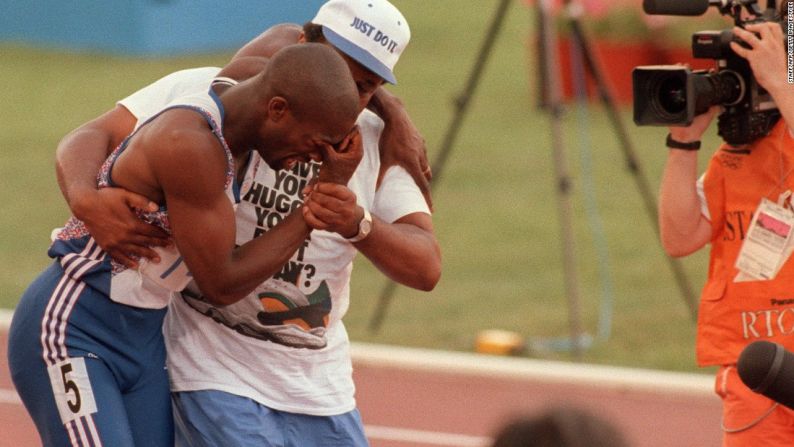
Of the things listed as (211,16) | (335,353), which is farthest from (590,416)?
(211,16)

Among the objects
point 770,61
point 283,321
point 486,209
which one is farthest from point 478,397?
point 486,209

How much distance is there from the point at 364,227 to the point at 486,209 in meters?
8.90

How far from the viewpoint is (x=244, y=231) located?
4113 millimetres

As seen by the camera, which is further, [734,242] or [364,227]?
[734,242]

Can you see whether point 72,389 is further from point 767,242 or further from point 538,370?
point 538,370

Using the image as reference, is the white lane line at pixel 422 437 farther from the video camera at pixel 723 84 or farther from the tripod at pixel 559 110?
the video camera at pixel 723 84

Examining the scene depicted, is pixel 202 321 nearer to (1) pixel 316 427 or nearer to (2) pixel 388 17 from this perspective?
(1) pixel 316 427

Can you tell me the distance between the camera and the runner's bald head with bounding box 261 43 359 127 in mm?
3576

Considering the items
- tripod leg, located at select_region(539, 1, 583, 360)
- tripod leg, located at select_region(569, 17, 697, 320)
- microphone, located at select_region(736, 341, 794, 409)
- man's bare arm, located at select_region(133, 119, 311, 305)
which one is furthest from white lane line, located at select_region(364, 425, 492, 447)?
microphone, located at select_region(736, 341, 794, 409)

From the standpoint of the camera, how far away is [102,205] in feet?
12.5

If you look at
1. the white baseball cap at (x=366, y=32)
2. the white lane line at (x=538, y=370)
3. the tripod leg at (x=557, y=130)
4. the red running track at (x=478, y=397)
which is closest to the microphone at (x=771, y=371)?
the white baseball cap at (x=366, y=32)

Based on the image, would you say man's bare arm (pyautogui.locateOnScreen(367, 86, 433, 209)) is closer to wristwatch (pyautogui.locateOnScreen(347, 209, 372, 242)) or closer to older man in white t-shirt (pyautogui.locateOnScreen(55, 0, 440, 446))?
older man in white t-shirt (pyautogui.locateOnScreen(55, 0, 440, 446))

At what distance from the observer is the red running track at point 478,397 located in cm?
739

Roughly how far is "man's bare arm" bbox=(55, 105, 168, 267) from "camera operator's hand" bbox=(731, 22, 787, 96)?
68.3 inches
